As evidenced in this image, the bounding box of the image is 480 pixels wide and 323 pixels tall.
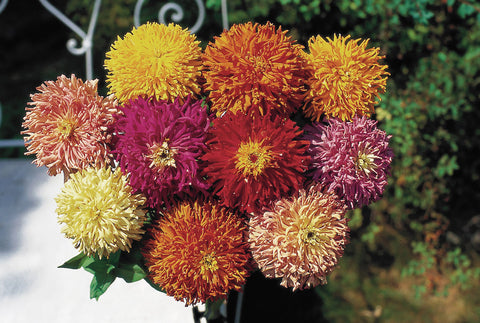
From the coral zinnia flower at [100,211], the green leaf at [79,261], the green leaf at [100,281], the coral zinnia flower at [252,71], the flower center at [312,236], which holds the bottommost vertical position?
the green leaf at [100,281]

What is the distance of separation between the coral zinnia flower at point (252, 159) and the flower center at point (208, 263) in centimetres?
10

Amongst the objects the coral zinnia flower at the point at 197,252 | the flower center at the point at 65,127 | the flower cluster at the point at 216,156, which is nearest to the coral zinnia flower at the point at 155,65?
the flower cluster at the point at 216,156

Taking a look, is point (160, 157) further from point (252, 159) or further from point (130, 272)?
point (130, 272)

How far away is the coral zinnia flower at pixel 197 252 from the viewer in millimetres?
889

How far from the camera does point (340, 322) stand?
7.02 ft

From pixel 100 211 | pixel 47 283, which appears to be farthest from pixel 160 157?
pixel 47 283

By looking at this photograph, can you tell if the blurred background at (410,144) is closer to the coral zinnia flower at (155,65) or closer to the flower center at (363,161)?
the flower center at (363,161)

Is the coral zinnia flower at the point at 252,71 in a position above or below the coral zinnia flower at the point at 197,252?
above

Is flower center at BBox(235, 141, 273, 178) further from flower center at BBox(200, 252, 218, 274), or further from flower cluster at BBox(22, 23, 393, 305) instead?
flower center at BBox(200, 252, 218, 274)

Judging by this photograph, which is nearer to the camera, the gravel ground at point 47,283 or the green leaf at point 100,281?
the green leaf at point 100,281

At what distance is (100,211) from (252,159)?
0.97ft

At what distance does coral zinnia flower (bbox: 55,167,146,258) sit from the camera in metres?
Result: 0.87

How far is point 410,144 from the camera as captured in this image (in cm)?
186

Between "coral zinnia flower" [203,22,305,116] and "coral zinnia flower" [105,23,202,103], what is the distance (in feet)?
0.14
